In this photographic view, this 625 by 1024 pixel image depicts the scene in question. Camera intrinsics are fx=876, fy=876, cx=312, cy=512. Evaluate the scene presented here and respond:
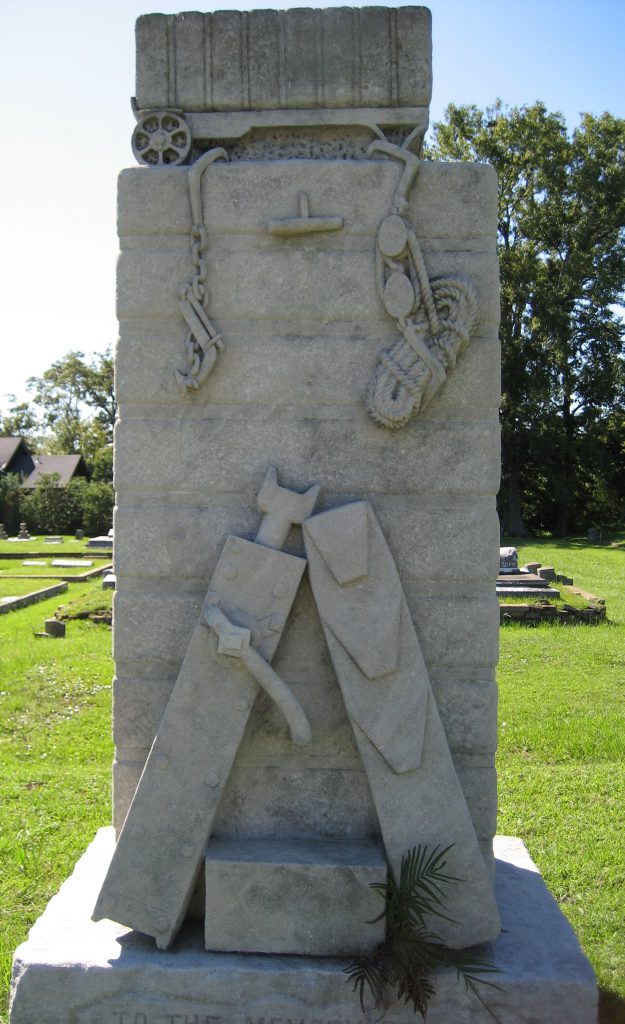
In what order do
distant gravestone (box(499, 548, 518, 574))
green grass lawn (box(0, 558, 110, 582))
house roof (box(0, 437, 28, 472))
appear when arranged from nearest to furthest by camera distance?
distant gravestone (box(499, 548, 518, 574)), green grass lawn (box(0, 558, 110, 582)), house roof (box(0, 437, 28, 472))

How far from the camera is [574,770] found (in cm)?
546

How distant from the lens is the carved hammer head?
9.34 ft

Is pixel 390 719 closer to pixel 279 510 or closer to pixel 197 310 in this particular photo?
pixel 279 510

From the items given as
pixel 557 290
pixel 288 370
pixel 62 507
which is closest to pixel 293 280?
pixel 288 370

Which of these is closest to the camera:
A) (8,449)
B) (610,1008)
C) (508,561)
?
(610,1008)

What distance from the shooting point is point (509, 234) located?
89.8ft

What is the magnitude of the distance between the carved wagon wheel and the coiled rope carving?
70 cm

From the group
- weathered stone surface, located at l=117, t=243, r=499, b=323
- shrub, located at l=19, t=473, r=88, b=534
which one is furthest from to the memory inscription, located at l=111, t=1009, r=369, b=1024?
shrub, located at l=19, t=473, r=88, b=534

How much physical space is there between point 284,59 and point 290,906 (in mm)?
2764

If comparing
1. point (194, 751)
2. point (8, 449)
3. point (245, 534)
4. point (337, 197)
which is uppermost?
point (337, 197)

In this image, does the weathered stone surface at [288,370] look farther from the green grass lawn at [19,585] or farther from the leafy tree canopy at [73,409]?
the leafy tree canopy at [73,409]

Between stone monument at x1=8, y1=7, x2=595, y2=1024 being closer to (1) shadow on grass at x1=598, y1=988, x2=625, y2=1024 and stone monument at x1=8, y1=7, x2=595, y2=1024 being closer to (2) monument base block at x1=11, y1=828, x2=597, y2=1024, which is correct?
(2) monument base block at x1=11, y1=828, x2=597, y2=1024

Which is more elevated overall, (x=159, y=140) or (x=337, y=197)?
(x=159, y=140)

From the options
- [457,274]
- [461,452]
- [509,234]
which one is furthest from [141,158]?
[509,234]
